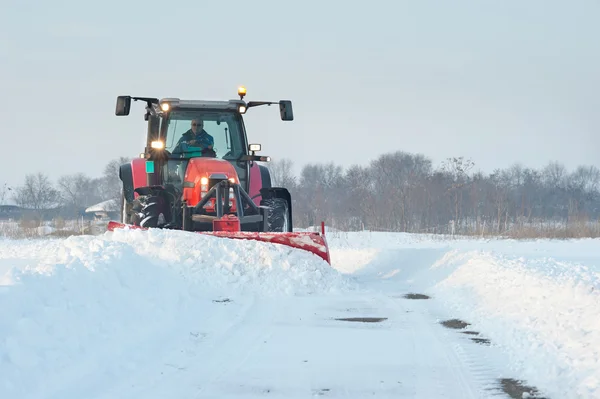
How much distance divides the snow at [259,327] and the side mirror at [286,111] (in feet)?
7.05

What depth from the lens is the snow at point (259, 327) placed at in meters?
4.11

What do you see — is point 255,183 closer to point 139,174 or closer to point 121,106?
point 139,174

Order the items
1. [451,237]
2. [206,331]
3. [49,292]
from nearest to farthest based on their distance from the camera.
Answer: [49,292] < [206,331] < [451,237]

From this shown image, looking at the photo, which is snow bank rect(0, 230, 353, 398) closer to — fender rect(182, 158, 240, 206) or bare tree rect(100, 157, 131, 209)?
fender rect(182, 158, 240, 206)

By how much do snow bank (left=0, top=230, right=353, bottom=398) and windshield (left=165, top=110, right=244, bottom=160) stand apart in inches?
67.1

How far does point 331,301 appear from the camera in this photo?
311 inches

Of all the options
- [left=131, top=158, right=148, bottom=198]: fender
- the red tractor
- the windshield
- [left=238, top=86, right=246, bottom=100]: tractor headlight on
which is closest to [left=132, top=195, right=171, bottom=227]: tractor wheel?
the red tractor

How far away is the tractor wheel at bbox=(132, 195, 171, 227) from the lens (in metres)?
9.91

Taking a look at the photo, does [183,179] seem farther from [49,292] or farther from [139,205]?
[49,292]

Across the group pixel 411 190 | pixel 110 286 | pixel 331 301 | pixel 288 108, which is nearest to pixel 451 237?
pixel 411 190

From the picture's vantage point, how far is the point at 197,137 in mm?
10492

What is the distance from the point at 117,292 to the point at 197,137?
15.6ft

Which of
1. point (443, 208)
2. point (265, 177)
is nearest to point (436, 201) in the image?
point (443, 208)

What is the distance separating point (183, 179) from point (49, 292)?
5.18 meters
